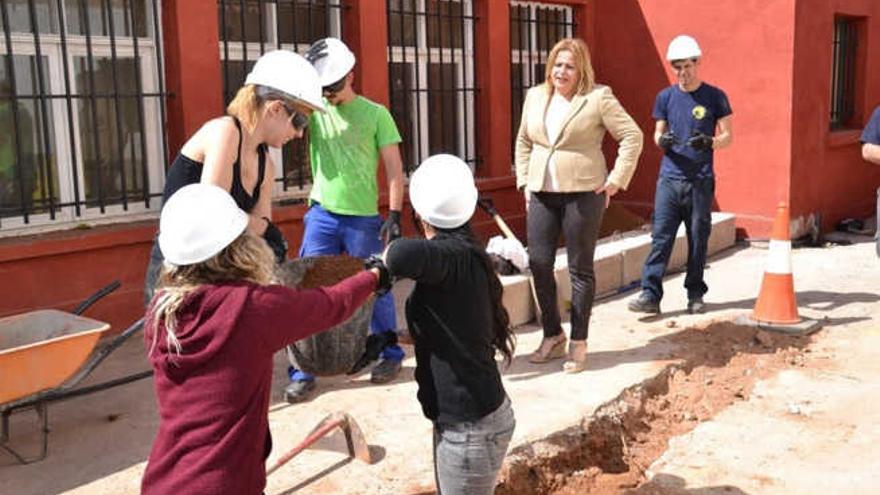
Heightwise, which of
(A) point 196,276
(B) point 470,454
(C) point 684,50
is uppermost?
(C) point 684,50

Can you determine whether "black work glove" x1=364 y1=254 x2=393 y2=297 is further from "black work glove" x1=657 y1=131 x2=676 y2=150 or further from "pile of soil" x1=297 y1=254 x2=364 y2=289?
"black work glove" x1=657 y1=131 x2=676 y2=150

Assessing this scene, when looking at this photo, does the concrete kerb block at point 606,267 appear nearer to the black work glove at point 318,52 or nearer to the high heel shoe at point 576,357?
the high heel shoe at point 576,357

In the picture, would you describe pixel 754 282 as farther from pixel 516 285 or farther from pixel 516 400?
pixel 516 400

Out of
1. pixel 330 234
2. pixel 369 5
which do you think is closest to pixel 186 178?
Result: pixel 330 234

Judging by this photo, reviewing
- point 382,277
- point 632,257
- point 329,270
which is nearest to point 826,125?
point 632,257

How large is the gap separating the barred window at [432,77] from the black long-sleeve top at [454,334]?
5.56 meters

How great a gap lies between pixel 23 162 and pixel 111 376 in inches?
64.1

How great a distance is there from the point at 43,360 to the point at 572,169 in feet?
9.82

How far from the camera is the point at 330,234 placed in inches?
197

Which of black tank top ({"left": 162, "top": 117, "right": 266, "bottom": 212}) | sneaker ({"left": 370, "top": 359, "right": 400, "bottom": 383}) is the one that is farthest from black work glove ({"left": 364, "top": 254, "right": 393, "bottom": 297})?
sneaker ({"left": 370, "top": 359, "right": 400, "bottom": 383})

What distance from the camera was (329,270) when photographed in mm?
4051

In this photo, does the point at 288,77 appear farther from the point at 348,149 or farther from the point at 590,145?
the point at 590,145

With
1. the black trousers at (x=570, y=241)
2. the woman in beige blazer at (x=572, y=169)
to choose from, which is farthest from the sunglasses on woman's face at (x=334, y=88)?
the black trousers at (x=570, y=241)

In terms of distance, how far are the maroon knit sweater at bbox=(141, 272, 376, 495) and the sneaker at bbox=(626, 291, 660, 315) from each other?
4760 mm
